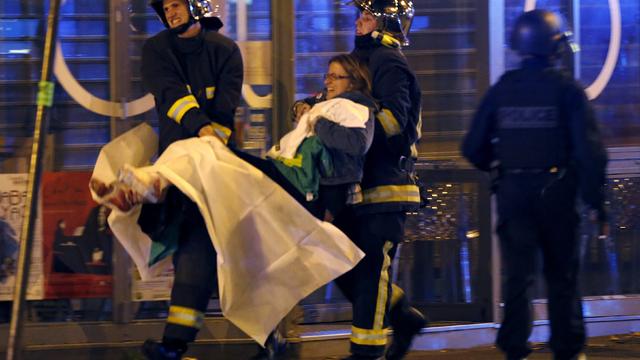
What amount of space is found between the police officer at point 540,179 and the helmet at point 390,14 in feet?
2.14

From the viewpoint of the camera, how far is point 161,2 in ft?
19.6

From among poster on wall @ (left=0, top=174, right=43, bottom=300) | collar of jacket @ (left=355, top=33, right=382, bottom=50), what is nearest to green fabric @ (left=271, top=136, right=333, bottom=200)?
collar of jacket @ (left=355, top=33, right=382, bottom=50)

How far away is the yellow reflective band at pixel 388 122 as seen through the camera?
232 inches

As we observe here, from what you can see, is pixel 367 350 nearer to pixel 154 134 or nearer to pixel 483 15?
pixel 154 134

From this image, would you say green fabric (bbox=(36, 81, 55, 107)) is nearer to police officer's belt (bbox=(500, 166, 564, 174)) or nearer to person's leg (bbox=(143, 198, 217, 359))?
person's leg (bbox=(143, 198, 217, 359))

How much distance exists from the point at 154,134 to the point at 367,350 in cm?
166

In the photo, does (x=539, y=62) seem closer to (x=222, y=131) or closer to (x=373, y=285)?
(x=373, y=285)

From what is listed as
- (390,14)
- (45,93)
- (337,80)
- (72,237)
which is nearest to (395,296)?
(337,80)

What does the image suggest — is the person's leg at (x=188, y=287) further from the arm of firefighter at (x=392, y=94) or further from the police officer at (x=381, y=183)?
the arm of firefighter at (x=392, y=94)

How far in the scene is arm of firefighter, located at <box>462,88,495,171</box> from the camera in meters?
5.95

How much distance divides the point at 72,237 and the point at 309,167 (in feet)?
6.06

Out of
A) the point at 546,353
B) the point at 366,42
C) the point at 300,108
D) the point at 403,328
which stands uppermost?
the point at 366,42

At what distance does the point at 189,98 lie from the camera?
577 cm

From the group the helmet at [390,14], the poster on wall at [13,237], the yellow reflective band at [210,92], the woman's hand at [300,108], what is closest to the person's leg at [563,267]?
the helmet at [390,14]
